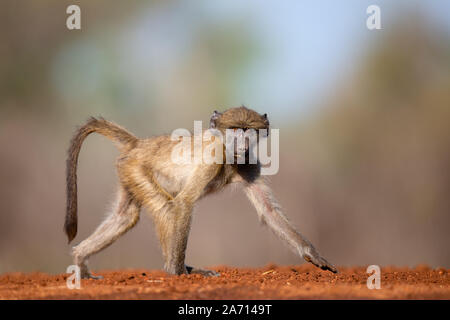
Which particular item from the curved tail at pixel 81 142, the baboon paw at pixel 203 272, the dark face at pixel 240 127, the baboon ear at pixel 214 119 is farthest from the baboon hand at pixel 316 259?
the curved tail at pixel 81 142

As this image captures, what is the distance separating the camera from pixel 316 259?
5500 millimetres

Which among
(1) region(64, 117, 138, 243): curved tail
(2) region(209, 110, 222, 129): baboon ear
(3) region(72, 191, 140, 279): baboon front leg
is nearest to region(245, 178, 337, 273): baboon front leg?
(2) region(209, 110, 222, 129): baboon ear

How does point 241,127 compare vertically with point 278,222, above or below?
above

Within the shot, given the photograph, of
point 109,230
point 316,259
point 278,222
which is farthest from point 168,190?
point 316,259

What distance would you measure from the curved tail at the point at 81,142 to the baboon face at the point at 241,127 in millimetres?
1079

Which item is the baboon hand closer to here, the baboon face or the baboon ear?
the baboon face

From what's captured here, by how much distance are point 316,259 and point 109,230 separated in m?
2.08

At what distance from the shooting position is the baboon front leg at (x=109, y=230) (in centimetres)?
572

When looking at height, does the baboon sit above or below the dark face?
below

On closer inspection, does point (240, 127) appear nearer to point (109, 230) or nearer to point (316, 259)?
point (316, 259)

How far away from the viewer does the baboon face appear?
5.50 meters

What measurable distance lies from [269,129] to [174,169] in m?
1.06
